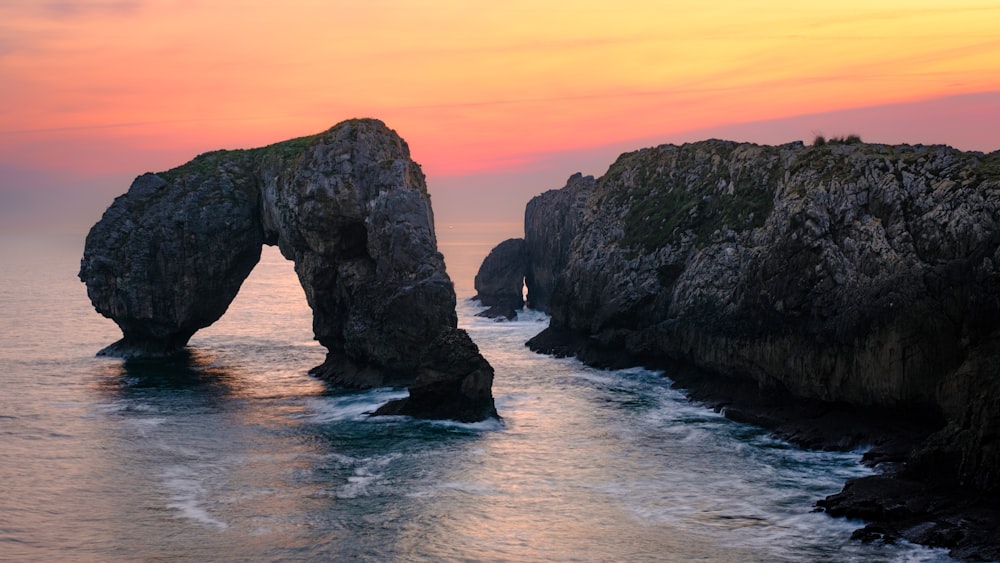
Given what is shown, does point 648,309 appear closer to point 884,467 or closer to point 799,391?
point 799,391

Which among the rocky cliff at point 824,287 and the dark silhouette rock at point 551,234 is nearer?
the rocky cliff at point 824,287

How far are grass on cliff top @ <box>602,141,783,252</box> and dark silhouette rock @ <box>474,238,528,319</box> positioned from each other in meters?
30.7

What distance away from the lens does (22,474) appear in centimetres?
5441

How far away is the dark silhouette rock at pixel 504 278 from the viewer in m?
141

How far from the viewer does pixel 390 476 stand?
5331cm

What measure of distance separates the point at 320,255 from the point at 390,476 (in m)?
35.1

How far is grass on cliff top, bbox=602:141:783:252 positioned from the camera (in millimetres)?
87062

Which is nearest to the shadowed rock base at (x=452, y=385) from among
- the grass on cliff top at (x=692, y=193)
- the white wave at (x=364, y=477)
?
the white wave at (x=364, y=477)

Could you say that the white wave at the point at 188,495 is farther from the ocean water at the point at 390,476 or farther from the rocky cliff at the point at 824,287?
the rocky cliff at the point at 824,287

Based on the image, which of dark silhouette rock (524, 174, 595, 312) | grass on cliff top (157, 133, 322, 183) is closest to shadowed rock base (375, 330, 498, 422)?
grass on cliff top (157, 133, 322, 183)

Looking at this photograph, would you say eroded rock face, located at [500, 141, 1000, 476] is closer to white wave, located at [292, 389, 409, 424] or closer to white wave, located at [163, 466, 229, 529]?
white wave, located at [292, 389, 409, 424]

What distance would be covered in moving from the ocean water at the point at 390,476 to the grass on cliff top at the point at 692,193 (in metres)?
14.5

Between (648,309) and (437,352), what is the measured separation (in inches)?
1147

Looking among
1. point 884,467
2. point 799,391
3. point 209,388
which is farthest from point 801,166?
point 209,388
